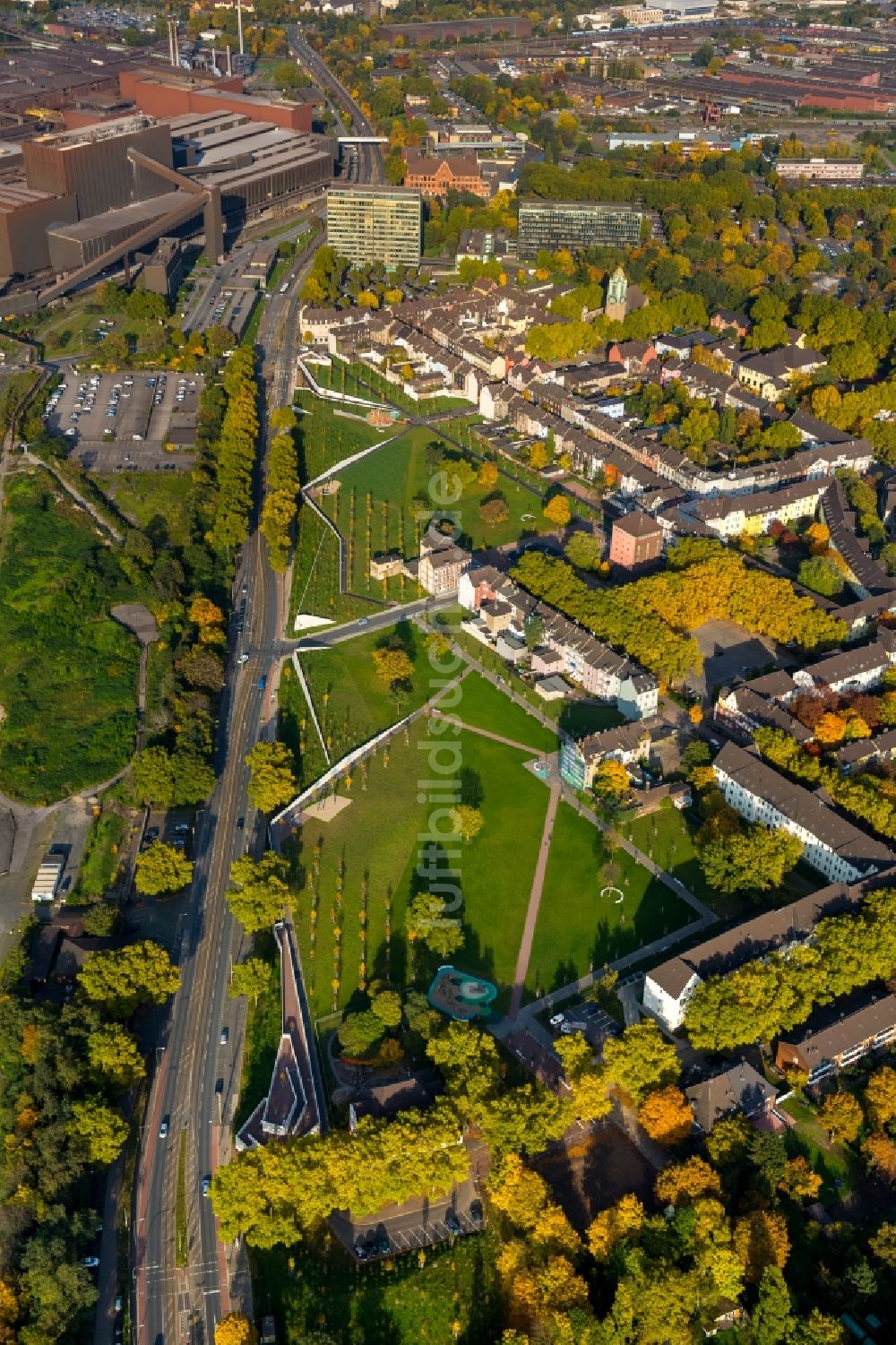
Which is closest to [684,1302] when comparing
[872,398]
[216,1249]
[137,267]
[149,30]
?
[216,1249]

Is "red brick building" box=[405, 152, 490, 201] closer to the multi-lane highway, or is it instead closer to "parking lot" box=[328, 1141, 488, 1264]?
the multi-lane highway

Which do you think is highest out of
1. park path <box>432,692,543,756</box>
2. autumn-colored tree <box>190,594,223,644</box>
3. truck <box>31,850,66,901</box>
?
autumn-colored tree <box>190,594,223,644</box>

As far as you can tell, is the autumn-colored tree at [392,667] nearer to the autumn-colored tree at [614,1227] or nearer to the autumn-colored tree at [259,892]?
the autumn-colored tree at [259,892]

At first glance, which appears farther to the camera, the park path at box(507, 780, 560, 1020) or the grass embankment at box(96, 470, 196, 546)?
the grass embankment at box(96, 470, 196, 546)

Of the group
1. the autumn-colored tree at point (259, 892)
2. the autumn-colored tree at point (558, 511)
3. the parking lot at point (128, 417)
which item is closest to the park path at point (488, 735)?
the autumn-colored tree at point (259, 892)

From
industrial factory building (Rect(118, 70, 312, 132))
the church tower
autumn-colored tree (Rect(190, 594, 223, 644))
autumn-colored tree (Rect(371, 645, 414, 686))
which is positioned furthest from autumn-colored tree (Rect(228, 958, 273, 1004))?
industrial factory building (Rect(118, 70, 312, 132))

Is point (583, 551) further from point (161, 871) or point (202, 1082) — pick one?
point (202, 1082)
